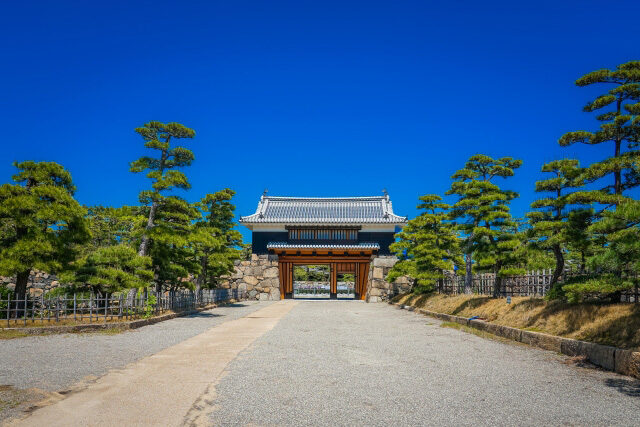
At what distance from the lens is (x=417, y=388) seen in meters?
5.66

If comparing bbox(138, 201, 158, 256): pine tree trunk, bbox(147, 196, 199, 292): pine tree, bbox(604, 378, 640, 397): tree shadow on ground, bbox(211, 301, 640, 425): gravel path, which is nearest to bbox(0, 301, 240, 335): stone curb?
bbox(138, 201, 158, 256): pine tree trunk

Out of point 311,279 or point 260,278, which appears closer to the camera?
point 260,278

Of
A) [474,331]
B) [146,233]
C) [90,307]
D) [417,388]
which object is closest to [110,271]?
[90,307]

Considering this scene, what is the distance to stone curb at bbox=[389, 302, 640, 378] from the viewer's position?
6443 mm

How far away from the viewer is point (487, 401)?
5.05 m

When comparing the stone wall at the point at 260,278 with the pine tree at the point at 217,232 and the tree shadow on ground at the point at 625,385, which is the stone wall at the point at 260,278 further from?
the tree shadow on ground at the point at 625,385

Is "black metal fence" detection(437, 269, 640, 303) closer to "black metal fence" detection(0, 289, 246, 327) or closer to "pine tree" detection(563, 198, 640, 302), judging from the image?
"pine tree" detection(563, 198, 640, 302)

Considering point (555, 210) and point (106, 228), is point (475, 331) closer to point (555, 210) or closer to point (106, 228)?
point (555, 210)

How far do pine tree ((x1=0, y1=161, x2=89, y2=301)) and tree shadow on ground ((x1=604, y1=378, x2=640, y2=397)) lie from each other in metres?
12.1

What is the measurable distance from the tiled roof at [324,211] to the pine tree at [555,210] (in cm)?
2081

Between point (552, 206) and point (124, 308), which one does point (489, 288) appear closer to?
point (552, 206)

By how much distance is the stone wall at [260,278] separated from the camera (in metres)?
32.4

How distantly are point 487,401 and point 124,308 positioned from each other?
12015mm

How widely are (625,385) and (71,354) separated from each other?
8.78 meters
